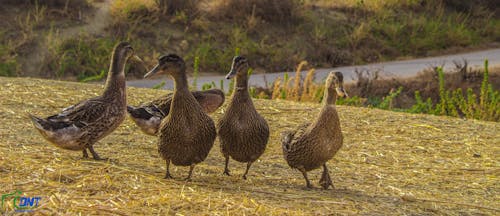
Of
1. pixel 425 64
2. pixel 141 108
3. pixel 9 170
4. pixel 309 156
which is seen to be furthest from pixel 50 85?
pixel 425 64

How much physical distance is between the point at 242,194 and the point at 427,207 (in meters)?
1.36

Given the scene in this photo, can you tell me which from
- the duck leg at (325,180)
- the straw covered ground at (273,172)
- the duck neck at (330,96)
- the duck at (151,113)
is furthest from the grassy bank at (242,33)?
the duck neck at (330,96)

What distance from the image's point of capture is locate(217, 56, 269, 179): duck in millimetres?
5730

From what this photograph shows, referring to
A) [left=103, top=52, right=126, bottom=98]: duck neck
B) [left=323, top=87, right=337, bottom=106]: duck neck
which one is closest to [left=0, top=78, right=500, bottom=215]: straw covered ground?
[left=103, top=52, right=126, bottom=98]: duck neck

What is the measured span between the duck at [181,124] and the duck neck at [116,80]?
2.81 ft

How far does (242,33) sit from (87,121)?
13.1 meters

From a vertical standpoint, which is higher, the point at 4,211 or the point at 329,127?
the point at 329,127

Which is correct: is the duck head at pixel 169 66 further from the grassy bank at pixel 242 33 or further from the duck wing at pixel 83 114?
the grassy bank at pixel 242 33

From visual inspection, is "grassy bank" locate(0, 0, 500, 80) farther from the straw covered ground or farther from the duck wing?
the duck wing

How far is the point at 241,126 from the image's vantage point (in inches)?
225

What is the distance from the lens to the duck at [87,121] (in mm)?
5887

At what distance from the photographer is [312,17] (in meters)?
21.2

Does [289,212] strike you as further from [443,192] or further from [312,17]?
[312,17]

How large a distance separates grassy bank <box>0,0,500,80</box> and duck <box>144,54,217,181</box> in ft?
35.0
